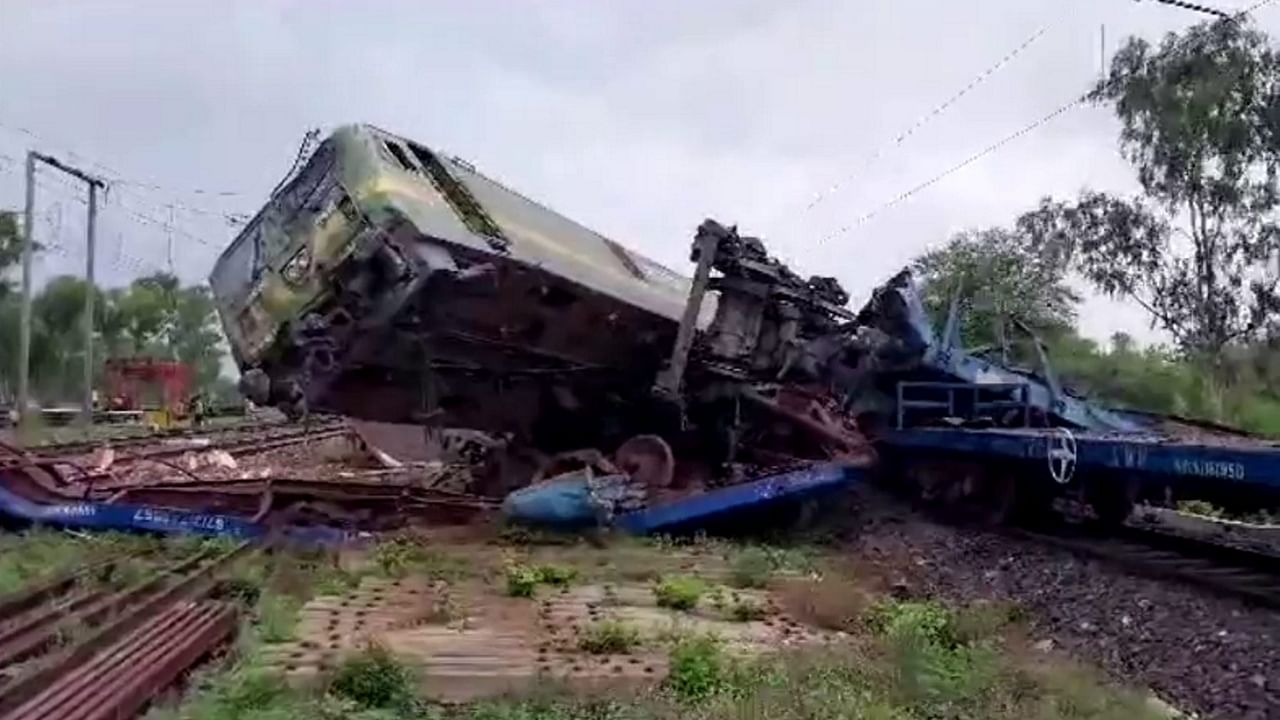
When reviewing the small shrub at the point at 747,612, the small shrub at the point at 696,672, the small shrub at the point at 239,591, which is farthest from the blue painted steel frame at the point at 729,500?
the small shrub at the point at 696,672

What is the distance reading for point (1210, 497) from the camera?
10070 millimetres

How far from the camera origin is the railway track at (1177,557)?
376 inches

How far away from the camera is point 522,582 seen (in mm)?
8805

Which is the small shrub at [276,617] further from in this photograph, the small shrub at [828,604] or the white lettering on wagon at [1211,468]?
the white lettering on wagon at [1211,468]

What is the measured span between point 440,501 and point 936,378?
517cm

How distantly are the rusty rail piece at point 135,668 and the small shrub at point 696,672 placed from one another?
1.98 m

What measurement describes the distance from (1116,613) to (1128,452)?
1583 millimetres

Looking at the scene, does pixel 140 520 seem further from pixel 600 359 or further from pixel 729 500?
pixel 729 500

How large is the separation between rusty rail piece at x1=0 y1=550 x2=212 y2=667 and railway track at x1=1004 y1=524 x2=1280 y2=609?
636 centimetres

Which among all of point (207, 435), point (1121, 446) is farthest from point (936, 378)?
point (207, 435)

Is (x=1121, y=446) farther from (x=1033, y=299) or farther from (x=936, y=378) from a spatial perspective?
(x=1033, y=299)

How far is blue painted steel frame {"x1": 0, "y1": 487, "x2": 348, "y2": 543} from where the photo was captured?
1127cm

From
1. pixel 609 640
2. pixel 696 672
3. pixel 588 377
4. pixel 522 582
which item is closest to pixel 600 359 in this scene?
pixel 588 377

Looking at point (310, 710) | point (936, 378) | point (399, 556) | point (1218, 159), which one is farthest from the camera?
point (1218, 159)
